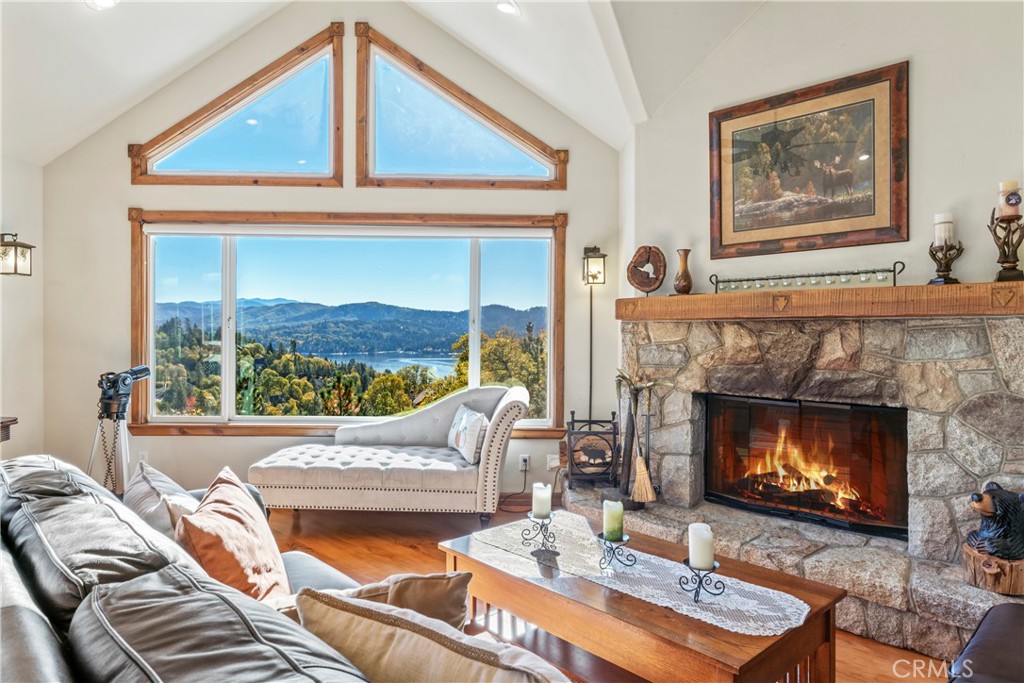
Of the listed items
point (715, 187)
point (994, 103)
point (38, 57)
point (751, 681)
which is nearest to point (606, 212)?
point (715, 187)

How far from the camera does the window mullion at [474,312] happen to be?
14.5ft

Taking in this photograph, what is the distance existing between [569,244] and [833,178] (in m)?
1.89

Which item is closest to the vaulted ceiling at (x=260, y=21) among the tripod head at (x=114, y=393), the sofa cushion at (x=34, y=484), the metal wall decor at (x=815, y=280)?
the metal wall decor at (x=815, y=280)

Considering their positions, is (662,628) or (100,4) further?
(100,4)

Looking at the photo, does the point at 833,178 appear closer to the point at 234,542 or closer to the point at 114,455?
the point at 234,542

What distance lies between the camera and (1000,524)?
7.06 feet

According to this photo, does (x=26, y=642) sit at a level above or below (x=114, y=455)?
above

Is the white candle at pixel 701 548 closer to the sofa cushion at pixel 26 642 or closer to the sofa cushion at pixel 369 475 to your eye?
the sofa cushion at pixel 26 642

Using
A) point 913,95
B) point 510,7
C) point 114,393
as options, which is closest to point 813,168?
point 913,95

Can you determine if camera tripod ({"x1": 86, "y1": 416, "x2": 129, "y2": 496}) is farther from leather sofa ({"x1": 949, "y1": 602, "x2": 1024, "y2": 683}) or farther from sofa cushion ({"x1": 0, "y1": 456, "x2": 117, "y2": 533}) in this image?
leather sofa ({"x1": 949, "y1": 602, "x2": 1024, "y2": 683})

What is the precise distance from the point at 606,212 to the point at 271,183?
2.55m

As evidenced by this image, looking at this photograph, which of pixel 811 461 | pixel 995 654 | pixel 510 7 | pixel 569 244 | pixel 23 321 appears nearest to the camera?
pixel 995 654

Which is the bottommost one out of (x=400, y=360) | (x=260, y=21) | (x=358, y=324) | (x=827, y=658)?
(x=827, y=658)

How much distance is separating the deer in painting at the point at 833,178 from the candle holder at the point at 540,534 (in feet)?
6.91
